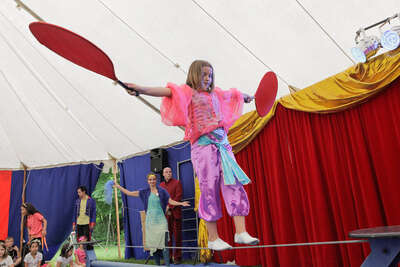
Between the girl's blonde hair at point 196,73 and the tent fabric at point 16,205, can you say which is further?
the tent fabric at point 16,205

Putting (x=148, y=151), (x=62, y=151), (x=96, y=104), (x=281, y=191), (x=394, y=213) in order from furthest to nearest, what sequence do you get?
(x=62, y=151)
(x=148, y=151)
(x=96, y=104)
(x=281, y=191)
(x=394, y=213)

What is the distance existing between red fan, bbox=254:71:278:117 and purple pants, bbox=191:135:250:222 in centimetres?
41

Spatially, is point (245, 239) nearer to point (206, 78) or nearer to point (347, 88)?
point (206, 78)

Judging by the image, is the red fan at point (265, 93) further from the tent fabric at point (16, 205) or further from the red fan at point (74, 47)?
the tent fabric at point (16, 205)

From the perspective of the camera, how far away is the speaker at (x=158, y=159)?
5.39 m

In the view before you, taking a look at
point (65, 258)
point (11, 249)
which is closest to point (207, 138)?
point (65, 258)

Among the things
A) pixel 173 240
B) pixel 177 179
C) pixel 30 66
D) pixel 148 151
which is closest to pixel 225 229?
pixel 173 240

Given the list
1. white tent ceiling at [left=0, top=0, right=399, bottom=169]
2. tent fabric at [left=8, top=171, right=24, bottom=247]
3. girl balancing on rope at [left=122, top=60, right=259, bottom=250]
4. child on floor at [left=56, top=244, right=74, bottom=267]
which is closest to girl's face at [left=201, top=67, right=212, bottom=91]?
girl balancing on rope at [left=122, top=60, right=259, bottom=250]

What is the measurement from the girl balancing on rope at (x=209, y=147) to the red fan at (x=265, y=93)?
0.27m

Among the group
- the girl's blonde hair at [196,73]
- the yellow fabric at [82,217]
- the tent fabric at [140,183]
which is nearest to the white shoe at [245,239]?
the girl's blonde hair at [196,73]

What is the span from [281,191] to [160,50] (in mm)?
2173

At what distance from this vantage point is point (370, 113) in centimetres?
291

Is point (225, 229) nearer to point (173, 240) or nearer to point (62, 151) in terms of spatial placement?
point (173, 240)

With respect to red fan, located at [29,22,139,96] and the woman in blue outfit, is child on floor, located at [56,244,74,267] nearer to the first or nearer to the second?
the woman in blue outfit
